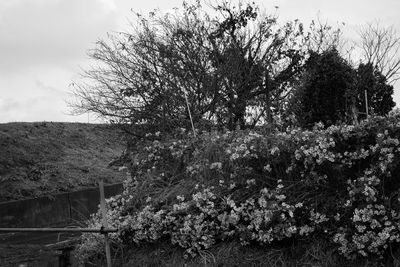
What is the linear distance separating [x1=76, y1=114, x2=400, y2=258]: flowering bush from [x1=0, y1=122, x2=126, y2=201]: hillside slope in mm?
5382

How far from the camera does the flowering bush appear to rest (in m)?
3.56

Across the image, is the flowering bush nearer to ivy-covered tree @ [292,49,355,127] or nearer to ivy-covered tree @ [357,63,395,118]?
ivy-covered tree @ [292,49,355,127]

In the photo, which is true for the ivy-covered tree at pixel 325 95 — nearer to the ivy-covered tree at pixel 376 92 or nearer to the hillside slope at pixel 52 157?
the ivy-covered tree at pixel 376 92

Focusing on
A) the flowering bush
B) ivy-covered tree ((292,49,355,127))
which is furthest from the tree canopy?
the flowering bush

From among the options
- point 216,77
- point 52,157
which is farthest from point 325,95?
point 52,157

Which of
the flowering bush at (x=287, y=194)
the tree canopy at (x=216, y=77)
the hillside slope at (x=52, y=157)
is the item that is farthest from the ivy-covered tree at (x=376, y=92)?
the flowering bush at (x=287, y=194)

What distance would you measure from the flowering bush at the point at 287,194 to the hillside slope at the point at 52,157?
17.7ft

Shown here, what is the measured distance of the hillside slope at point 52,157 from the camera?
12.4 metres

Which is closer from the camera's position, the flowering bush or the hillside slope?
the flowering bush

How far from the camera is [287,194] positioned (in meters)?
Answer: 4.03

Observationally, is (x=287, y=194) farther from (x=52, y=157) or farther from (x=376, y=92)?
(x=52, y=157)

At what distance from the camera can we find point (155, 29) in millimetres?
9750

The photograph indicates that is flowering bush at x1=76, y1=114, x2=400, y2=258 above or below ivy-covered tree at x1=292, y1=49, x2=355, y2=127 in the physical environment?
below

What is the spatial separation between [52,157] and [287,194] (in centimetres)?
1216
